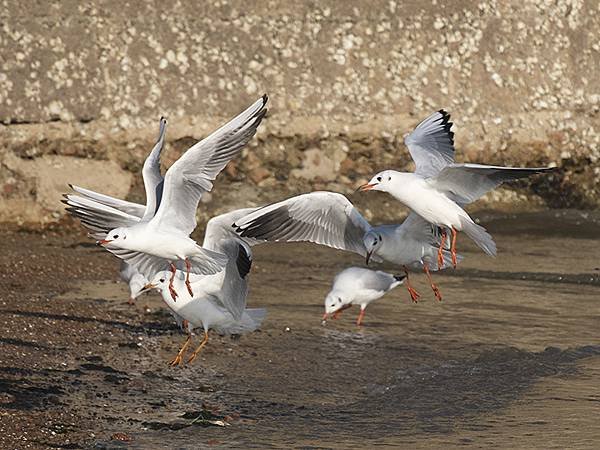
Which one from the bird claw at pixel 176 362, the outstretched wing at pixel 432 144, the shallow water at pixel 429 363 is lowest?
the bird claw at pixel 176 362

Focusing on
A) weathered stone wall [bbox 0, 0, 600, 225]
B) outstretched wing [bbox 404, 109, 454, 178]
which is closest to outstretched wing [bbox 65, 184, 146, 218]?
outstretched wing [bbox 404, 109, 454, 178]

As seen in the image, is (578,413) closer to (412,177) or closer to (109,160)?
(412,177)

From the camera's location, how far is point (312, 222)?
26.5 ft

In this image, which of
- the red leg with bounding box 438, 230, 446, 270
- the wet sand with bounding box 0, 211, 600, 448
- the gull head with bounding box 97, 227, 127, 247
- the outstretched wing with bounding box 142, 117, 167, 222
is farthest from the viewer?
the red leg with bounding box 438, 230, 446, 270

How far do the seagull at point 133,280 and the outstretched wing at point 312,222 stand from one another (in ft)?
2.91

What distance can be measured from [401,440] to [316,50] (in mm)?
6424

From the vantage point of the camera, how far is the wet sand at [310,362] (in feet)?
20.3

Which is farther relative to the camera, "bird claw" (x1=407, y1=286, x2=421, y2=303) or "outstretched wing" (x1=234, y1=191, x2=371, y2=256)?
"bird claw" (x1=407, y1=286, x2=421, y2=303)

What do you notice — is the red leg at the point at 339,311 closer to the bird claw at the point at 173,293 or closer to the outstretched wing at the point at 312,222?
the outstretched wing at the point at 312,222

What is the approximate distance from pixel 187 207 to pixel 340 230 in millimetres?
1053

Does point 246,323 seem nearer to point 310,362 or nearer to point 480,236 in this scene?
point 310,362

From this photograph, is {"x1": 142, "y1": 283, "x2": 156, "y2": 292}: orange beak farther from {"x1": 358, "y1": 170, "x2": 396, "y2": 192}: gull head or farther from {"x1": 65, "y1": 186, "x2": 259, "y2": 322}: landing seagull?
{"x1": 358, "y1": 170, "x2": 396, "y2": 192}: gull head

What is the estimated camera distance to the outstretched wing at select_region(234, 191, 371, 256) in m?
7.70

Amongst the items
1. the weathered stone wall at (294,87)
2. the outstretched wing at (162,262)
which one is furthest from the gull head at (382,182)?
the weathered stone wall at (294,87)
